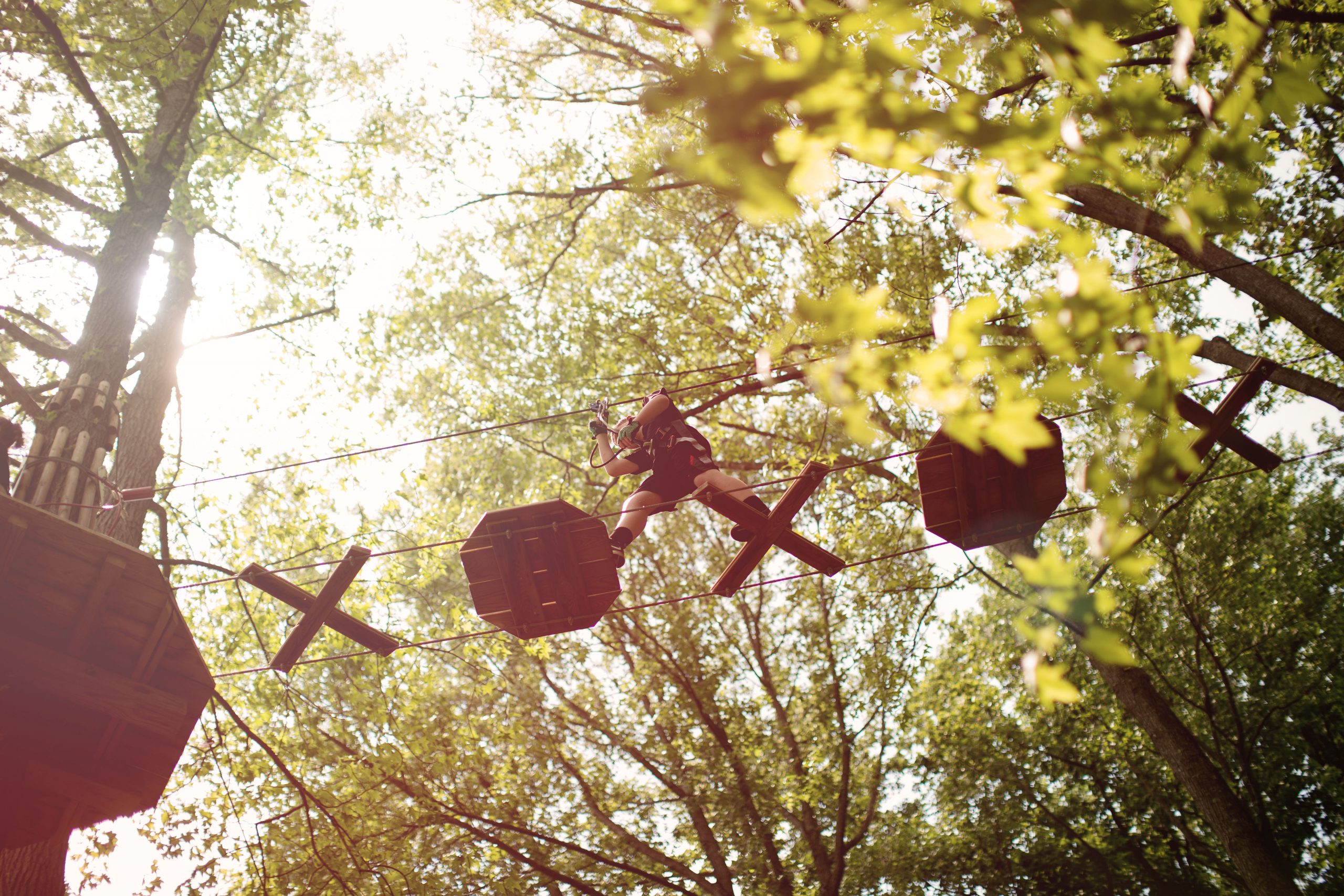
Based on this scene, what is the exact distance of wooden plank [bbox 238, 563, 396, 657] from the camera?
532 centimetres

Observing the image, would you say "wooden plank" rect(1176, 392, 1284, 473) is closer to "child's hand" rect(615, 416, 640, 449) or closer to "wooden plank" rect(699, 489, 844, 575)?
"wooden plank" rect(699, 489, 844, 575)

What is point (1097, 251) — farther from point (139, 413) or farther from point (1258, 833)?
point (139, 413)

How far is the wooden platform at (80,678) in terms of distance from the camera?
13.6ft

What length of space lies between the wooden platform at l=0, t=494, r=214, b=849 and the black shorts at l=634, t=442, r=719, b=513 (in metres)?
3.28

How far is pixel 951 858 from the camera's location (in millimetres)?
13102

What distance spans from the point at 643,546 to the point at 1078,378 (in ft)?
39.1

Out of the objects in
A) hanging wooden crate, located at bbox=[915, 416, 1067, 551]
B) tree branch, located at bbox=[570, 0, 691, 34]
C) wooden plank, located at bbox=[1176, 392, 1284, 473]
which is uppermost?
tree branch, located at bbox=[570, 0, 691, 34]

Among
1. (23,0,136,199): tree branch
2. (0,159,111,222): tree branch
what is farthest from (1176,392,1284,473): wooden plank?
(0,159,111,222): tree branch

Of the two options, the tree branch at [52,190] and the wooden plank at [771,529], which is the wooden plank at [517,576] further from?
the tree branch at [52,190]

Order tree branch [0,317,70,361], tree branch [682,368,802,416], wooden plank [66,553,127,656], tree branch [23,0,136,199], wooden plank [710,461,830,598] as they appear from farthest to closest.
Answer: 1. tree branch [682,368,802,416]
2. tree branch [0,317,70,361]
3. tree branch [23,0,136,199]
4. wooden plank [710,461,830,598]
5. wooden plank [66,553,127,656]

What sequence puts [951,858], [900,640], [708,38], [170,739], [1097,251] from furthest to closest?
[951,858], [900,640], [1097,251], [170,739], [708,38]

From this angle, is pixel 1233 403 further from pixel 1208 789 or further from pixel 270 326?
pixel 270 326

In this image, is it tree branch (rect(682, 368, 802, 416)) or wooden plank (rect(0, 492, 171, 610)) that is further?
tree branch (rect(682, 368, 802, 416))

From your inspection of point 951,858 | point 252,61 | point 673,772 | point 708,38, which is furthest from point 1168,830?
point 252,61
